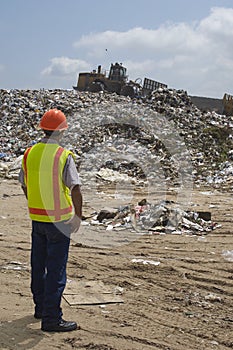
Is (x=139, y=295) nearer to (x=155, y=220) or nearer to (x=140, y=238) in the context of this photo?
(x=140, y=238)

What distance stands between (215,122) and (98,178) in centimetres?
651

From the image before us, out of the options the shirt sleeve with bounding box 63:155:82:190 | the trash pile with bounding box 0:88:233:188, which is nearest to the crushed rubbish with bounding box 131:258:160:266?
the shirt sleeve with bounding box 63:155:82:190

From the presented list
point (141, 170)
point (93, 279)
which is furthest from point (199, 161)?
point (93, 279)

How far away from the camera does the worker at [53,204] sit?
3244 mm

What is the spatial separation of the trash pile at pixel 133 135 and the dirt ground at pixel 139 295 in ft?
20.5

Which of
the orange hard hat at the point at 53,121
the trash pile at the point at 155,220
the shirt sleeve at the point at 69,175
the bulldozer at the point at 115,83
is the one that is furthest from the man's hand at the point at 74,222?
the bulldozer at the point at 115,83

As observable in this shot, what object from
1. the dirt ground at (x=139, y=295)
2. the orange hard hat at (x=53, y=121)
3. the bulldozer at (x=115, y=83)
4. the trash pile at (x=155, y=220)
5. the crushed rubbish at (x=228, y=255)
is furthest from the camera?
the bulldozer at (x=115, y=83)

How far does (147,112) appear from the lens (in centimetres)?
1741

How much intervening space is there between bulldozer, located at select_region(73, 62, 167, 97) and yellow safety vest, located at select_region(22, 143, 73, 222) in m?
19.4

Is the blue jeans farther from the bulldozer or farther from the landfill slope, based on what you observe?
the bulldozer

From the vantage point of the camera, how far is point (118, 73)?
77.7 feet

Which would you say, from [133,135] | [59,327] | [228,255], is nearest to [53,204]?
[59,327]

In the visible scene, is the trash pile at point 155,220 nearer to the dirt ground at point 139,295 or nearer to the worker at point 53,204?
the dirt ground at point 139,295

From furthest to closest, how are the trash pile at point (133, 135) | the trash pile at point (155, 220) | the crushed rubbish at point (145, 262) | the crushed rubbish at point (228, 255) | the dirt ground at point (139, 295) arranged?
1. the trash pile at point (133, 135)
2. the trash pile at point (155, 220)
3. the crushed rubbish at point (228, 255)
4. the crushed rubbish at point (145, 262)
5. the dirt ground at point (139, 295)
